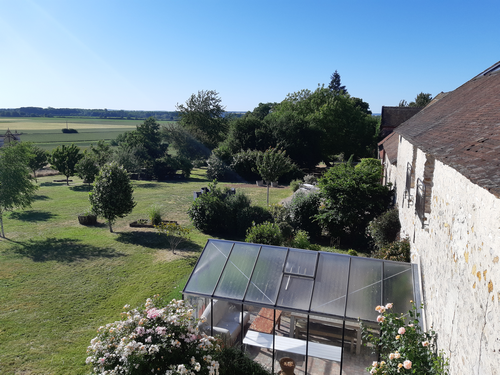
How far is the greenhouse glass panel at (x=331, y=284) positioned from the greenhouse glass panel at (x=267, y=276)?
86cm

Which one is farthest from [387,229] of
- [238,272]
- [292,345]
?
[292,345]

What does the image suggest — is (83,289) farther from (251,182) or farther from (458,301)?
(251,182)

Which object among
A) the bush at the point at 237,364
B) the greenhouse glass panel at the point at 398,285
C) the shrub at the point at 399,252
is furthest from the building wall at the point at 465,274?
the shrub at the point at 399,252

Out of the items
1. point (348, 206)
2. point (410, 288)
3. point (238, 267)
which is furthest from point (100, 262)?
point (410, 288)

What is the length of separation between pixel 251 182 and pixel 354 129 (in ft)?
54.7

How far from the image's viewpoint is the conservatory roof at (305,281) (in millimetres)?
6629

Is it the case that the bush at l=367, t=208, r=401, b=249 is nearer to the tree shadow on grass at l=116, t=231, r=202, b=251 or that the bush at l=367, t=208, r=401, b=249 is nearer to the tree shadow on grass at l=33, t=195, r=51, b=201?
the tree shadow on grass at l=116, t=231, r=202, b=251

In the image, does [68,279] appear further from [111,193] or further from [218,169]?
[218,169]

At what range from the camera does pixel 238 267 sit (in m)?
7.86

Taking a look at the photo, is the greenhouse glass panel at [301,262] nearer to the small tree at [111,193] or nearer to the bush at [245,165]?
the small tree at [111,193]

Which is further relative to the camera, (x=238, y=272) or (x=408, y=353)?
(x=238, y=272)

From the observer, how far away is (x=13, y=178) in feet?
52.5

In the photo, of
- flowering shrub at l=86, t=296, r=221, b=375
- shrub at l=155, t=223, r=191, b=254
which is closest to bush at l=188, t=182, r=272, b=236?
shrub at l=155, t=223, r=191, b=254

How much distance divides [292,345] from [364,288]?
74.4 inches
